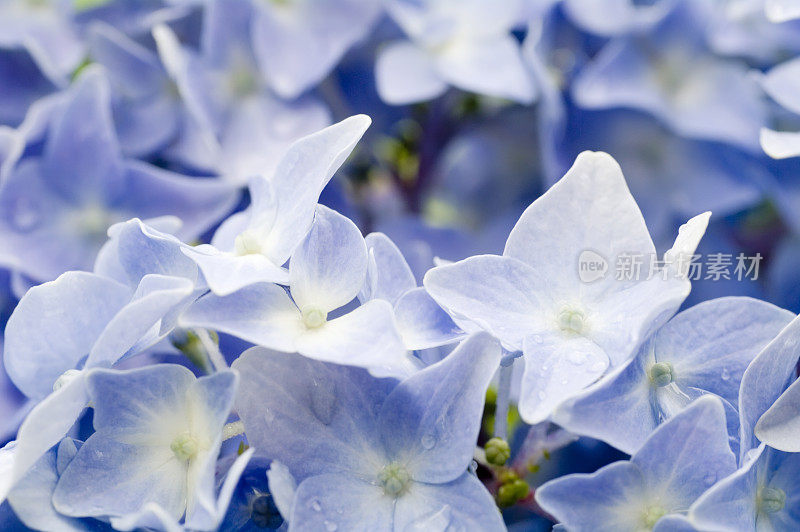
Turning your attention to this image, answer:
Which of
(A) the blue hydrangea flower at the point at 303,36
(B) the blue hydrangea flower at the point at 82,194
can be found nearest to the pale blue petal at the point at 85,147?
(B) the blue hydrangea flower at the point at 82,194

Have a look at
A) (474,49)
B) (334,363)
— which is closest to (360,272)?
(334,363)

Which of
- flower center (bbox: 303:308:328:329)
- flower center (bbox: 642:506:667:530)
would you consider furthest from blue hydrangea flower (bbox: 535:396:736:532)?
flower center (bbox: 303:308:328:329)

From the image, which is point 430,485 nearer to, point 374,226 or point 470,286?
point 470,286

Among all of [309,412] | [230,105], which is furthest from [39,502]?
[230,105]

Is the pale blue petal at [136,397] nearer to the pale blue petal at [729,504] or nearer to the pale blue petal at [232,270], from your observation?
the pale blue petal at [232,270]

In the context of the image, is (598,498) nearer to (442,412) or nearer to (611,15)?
(442,412)

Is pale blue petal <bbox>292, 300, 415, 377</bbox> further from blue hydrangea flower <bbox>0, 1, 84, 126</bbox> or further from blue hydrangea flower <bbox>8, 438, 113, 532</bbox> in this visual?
blue hydrangea flower <bbox>0, 1, 84, 126</bbox>
